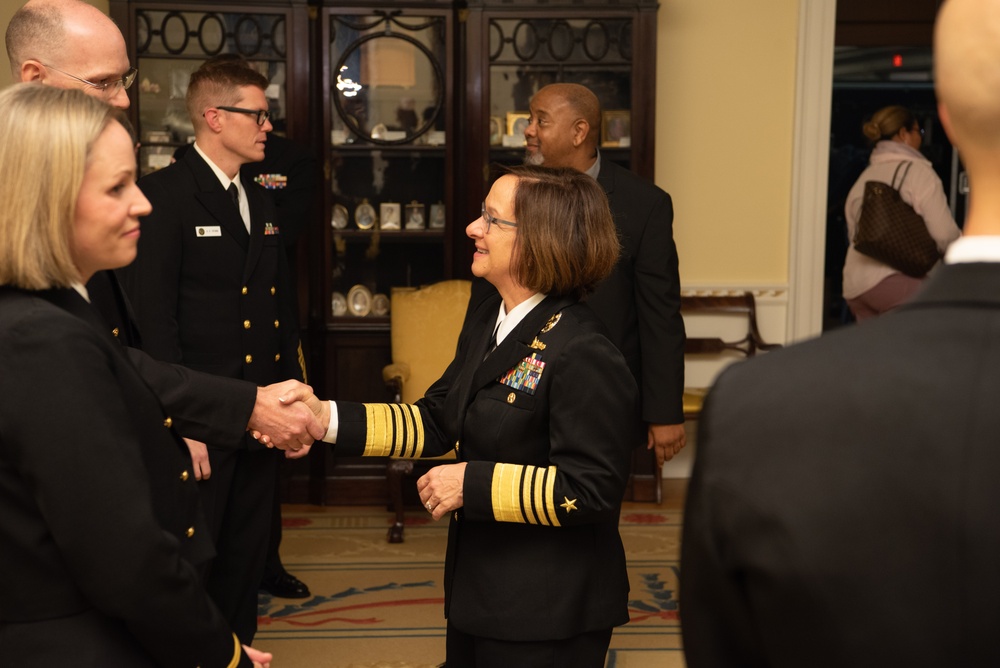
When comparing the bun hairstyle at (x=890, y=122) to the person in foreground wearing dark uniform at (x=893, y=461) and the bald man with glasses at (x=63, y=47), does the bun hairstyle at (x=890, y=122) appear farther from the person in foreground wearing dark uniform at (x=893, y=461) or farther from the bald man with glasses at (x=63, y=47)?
the person in foreground wearing dark uniform at (x=893, y=461)

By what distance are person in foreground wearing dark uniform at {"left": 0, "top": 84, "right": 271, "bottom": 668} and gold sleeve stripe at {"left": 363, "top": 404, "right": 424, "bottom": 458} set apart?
1035 millimetres

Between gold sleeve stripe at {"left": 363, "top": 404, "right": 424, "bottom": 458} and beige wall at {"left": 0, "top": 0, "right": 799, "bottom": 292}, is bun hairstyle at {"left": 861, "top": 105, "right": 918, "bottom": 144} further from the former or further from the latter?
gold sleeve stripe at {"left": 363, "top": 404, "right": 424, "bottom": 458}

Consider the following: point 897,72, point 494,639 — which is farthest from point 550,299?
point 897,72

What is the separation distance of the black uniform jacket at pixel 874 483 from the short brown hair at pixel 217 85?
2.92 m

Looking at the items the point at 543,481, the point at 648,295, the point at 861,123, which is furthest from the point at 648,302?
the point at 861,123

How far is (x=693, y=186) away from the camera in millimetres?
5980

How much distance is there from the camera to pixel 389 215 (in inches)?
228

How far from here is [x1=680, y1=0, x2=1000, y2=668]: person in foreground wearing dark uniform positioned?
955mm

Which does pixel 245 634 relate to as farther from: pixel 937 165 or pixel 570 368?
pixel 937 165

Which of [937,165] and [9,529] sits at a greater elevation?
[937,165]

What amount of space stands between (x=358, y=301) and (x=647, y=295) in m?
2.48

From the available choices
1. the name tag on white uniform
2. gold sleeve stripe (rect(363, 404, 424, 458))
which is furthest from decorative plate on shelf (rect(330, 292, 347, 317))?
gold sleeve stripe (rect(363, 404, 424, 458))

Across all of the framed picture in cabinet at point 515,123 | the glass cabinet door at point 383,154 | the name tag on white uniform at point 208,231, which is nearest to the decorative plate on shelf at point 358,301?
the glass cabinet door at point 383,154

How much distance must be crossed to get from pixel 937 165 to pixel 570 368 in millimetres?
7086
